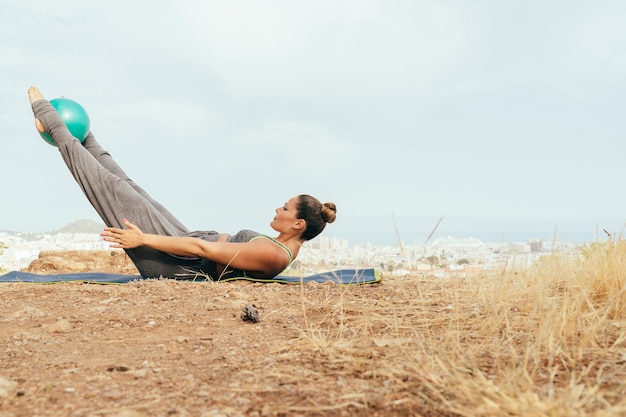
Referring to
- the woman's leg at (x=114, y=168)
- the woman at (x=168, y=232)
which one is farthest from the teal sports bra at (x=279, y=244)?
the woman's leg at (x=114, y=168)

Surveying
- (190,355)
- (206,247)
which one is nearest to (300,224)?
(206,247)

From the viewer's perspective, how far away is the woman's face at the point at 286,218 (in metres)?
4.63

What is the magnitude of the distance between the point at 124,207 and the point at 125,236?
0.46m

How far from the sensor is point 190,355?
220 centimetres

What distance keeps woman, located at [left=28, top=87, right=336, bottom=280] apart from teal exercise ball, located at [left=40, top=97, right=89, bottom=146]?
0.65 ft

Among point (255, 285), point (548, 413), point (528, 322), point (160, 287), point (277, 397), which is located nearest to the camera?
point (548, 413)

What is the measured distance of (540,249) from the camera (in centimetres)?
343

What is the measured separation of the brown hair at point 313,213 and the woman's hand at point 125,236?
4.36 feet

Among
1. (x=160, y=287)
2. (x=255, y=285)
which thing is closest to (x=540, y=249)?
(x=255, y=285)

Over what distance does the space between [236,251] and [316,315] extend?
1.50 metres

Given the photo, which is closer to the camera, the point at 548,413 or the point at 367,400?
the point at 548,413

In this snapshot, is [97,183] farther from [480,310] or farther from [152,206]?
[480,310]

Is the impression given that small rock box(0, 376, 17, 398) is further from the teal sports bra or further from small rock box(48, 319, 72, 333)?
the teal sports bra

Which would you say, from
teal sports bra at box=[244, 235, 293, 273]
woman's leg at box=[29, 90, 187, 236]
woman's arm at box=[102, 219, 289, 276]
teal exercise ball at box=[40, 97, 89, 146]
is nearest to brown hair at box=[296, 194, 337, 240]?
teal sports bra at box=[244, 235, 293, 273]
